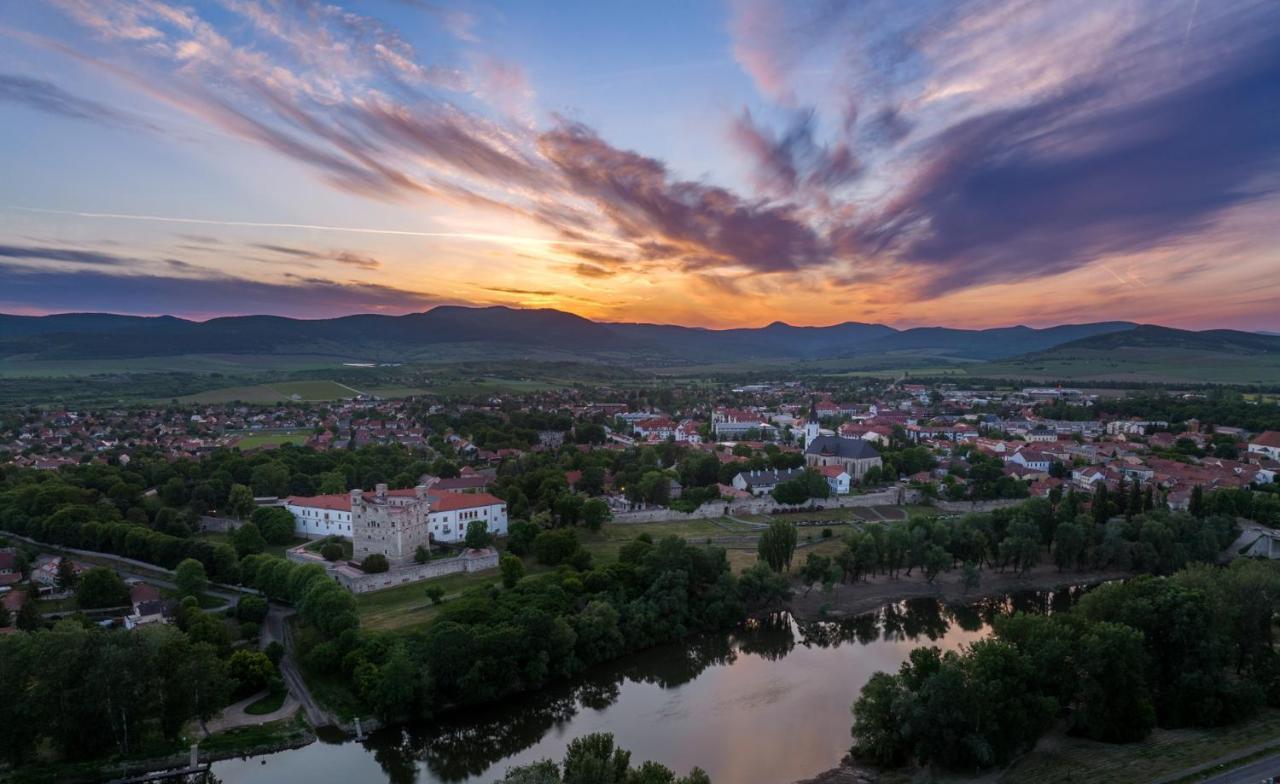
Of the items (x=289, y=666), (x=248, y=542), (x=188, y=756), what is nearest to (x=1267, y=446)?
(x=289, y=666)

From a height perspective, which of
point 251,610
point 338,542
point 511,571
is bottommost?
point 338,542

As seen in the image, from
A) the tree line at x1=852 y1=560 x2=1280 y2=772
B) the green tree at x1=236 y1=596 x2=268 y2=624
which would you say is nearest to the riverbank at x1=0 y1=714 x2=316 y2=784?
the green tree at x1=236 y1=596 x2=268 y2=624

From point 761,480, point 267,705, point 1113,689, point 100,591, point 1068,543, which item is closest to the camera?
point 1113,689

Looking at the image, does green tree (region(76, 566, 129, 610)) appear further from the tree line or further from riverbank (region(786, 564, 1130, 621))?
the tree line

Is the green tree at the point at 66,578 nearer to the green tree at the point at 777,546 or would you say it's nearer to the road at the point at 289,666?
the road at the point at 289,666

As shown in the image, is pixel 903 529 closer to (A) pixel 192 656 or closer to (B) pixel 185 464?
(A) pixel 192 656

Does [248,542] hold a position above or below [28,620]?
below

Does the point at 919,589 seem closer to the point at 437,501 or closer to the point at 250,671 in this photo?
the point at 437,501
